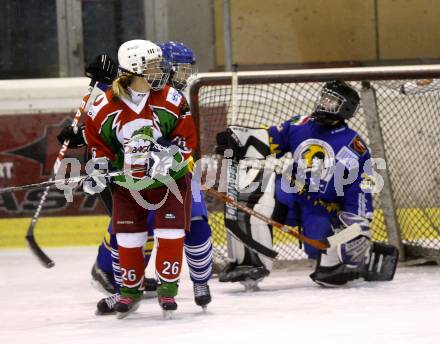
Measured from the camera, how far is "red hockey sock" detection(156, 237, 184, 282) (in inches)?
136

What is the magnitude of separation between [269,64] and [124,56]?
8.64 feet

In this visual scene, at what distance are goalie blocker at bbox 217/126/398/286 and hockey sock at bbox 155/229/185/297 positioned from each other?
28.6 inches

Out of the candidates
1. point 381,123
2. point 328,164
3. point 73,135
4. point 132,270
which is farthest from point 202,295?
point 381,123

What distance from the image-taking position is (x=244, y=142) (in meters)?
4.26

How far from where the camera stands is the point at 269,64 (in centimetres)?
602

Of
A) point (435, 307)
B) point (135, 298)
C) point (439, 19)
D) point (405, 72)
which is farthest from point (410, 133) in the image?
point (135, 298)

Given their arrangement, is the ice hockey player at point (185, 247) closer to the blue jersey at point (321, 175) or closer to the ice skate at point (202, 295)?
the ice skate at point (202, 295)

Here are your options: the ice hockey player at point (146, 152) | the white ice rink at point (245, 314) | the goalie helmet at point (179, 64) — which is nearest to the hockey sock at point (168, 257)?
the ice hockey player at point (146, 152)

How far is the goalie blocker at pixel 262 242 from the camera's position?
420cm

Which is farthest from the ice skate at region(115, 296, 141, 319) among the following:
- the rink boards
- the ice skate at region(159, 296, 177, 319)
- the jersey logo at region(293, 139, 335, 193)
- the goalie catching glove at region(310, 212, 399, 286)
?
the rink boards

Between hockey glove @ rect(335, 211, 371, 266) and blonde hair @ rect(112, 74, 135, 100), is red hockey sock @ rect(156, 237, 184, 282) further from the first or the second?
hockey glove @ rect(335, 211, 371, 266)

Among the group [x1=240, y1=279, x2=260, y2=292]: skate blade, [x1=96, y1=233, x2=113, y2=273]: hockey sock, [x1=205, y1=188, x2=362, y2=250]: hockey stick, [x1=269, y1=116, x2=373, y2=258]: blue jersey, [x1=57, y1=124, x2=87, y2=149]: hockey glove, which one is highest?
[x1=57, y1=124, x2=87, y2=149]: hockey glove

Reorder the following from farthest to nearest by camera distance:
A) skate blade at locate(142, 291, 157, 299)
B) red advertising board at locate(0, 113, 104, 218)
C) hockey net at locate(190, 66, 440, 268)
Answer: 1. red advertising board at locate(0, 113, 104, 218)
2. hockey net at locate(190, 66, 440, 268)
3. skate blade at locate(142, 291, 157, 299)

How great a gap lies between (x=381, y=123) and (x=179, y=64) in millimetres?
1591
